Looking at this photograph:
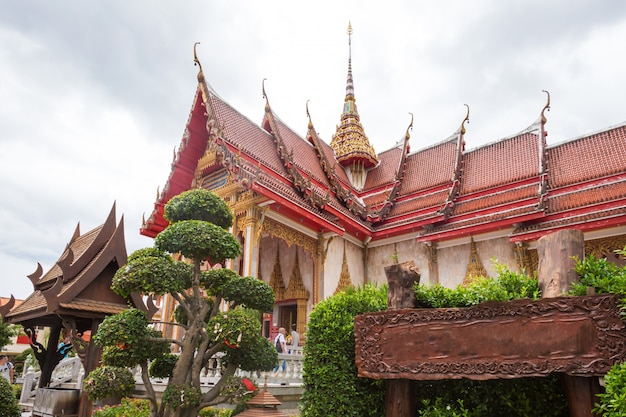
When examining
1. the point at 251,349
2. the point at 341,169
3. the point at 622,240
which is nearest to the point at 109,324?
the point at 251,349

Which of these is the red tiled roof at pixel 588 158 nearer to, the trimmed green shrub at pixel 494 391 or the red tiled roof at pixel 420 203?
the red tiled roof at pixel 420 203

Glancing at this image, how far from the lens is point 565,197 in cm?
979

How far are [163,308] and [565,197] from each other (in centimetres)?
958

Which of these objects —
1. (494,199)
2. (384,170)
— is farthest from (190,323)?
(384,170)

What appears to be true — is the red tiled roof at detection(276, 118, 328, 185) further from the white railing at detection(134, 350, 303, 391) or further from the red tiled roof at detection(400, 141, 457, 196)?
the white railing at detection(134, 350, 303, 391)

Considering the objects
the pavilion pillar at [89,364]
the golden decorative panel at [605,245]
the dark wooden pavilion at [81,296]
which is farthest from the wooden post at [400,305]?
the golden decorative panel at [605,245]

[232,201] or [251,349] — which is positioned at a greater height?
[232,201]

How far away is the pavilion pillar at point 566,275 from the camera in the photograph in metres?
2.59

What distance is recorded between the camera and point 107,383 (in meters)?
3.97

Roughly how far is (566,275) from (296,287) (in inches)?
314

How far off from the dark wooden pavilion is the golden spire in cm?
989

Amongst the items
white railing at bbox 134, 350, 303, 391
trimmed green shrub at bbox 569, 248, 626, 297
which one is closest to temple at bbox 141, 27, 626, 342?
white railing at bbox 134, 350, 303, 391

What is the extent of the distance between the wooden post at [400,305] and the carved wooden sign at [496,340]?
0.16 meters

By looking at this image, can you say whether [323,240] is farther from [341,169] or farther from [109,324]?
[109,324]
